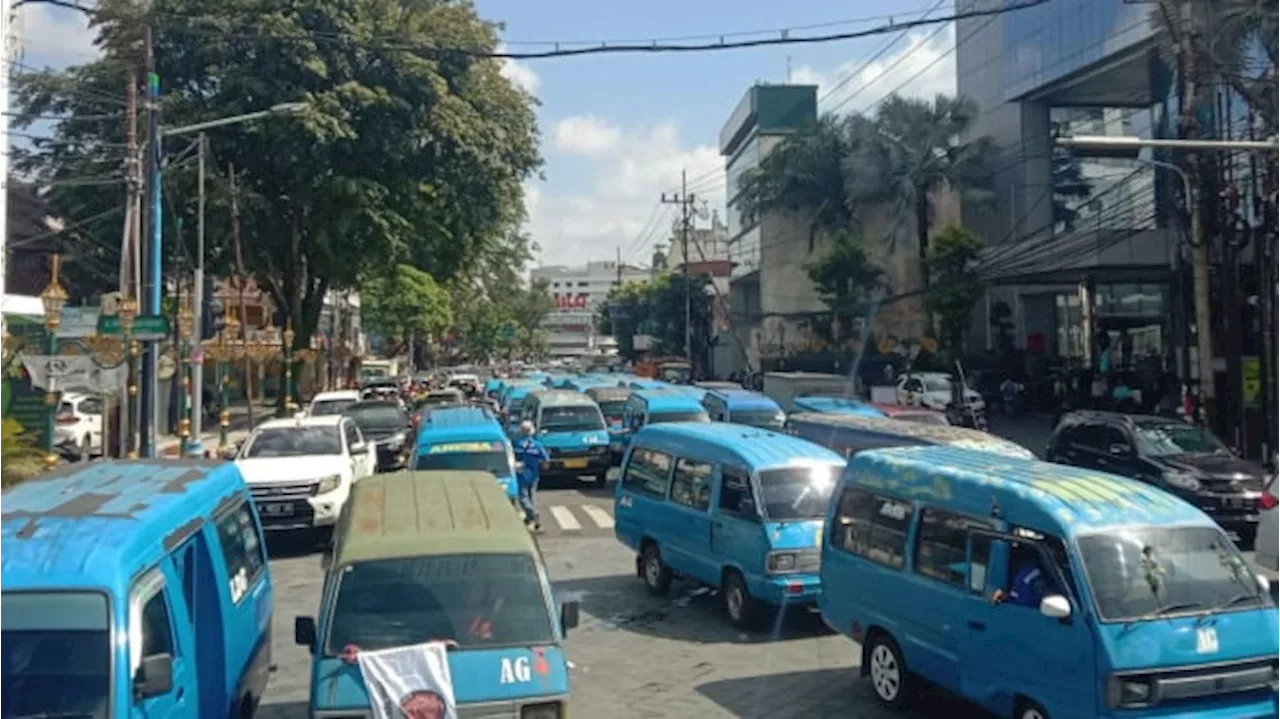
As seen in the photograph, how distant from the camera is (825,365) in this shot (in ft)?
194

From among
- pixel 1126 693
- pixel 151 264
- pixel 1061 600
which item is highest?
pixel 151 264

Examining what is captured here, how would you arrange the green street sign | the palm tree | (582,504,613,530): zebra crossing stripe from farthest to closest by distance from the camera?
the palm tree, the green street sign, (582,504,613,530): zebra crossing stripe

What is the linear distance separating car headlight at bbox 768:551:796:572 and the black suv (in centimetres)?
830

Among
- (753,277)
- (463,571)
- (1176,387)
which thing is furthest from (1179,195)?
(753,277)

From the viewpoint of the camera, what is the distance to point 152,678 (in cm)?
627


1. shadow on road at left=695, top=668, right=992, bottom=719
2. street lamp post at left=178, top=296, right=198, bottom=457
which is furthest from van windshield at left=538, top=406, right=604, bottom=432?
shadow on road at left=695, top=668, right=992, bottom=719

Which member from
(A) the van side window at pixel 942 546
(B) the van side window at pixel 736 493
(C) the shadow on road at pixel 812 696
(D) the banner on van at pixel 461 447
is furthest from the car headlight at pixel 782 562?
(D) the banner on van at pixel 461 447

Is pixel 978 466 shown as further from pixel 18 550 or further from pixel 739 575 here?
pixel 18 550

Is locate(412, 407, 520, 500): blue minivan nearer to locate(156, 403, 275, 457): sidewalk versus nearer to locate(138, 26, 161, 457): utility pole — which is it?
locate(138, 26, 161, 457): utility pole

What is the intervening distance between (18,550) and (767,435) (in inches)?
363

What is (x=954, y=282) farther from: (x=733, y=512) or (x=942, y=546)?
(x=942, y=546)

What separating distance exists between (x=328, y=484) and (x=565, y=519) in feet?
16.2

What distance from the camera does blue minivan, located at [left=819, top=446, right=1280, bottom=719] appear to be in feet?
25.6

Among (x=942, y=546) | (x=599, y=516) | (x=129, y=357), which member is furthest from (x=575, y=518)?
(x=942, y=546)
